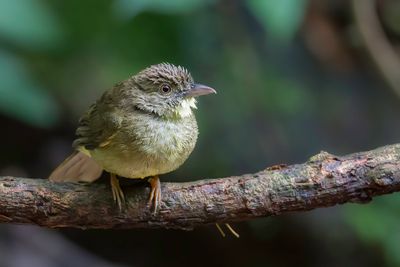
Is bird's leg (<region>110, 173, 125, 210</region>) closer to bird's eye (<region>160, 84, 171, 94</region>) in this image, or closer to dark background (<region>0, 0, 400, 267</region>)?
bird's eye (<region>160, 84, 171, 94</region>)

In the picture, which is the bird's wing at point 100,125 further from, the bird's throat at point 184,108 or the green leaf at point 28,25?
the green leaf at point 28,25

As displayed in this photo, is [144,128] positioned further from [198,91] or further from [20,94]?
[20,94]

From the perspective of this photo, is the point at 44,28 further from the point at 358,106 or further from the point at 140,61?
the point at 358,106

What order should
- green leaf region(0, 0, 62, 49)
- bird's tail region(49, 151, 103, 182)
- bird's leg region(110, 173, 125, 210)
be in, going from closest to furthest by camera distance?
bird's leg region(110, 173, 125, 210), bird's tail region(49, 151, 103, 182), green leaf region(0, 0, 62, 49)

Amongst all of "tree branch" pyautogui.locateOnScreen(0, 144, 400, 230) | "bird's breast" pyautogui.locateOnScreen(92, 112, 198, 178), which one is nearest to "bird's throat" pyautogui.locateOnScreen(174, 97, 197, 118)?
"bird's breast" pyautogui.locateOnScreen(92, 112, 198, 178)

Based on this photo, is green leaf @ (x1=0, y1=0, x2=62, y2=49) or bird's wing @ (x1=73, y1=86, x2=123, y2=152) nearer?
bird's wing @ (x1=73, y1=86, x2=123, y2=152)

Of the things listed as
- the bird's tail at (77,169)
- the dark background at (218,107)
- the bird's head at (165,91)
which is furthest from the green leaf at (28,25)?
the bird's head at (165,91)
